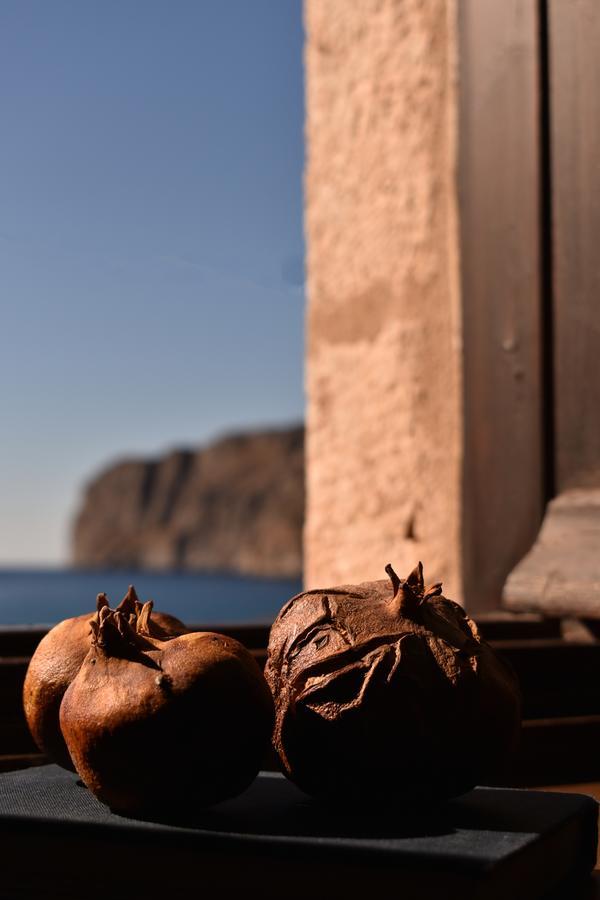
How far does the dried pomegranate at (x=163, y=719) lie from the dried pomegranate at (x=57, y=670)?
0.09m

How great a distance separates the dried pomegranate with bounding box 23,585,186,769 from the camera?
4.00ft

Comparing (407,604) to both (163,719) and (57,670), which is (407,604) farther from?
(57,670)

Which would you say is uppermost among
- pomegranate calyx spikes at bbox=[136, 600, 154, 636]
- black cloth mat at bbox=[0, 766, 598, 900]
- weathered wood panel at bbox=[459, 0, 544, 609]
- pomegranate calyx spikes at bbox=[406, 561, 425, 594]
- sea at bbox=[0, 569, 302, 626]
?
weathered wood panel at bbox=[459, 0, 544, 609]

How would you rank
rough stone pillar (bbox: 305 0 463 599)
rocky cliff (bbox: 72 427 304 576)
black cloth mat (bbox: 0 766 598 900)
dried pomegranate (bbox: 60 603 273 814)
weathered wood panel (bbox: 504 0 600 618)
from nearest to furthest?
black cloth mat (bbox: 0 766 598 900) → dried pomegranate (bbox: 60 603 273 814) → weathered wood panel (bbox: 504 0 600 618) → rough stone pillar (bbox: 305 0 463 599) → rocky cliff (bbox: 72 427 304 576)

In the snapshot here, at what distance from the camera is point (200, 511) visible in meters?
72.5

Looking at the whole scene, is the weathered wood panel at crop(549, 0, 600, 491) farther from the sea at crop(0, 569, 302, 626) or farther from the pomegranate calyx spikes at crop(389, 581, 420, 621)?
the sea at crop(0, 569, 302, 626)

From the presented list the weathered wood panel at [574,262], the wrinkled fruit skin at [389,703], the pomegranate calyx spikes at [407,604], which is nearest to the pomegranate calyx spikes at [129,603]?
the wrinkled fruit skin at [389,703]

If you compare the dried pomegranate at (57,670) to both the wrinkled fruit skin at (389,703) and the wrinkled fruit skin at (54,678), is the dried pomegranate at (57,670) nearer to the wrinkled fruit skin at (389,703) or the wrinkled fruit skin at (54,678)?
the wrinkled fruit skin at (54,678)

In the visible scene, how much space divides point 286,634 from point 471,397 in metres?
1.32

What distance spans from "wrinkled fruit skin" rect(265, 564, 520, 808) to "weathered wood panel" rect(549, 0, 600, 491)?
115cm

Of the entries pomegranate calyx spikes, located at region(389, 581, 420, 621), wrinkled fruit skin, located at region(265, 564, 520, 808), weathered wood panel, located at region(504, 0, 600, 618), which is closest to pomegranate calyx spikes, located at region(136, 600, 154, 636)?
wrinkled fruit skin, located at region(265, 564, 520, 808)

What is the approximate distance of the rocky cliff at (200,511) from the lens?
6606 cm

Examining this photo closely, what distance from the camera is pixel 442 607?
1206 millimetres

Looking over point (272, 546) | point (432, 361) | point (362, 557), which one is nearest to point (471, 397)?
point (432, 361)
